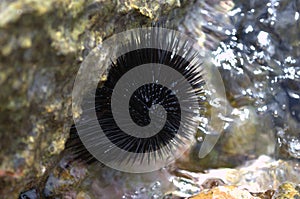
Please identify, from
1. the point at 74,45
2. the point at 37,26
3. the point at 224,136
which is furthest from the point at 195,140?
the point at 37,26

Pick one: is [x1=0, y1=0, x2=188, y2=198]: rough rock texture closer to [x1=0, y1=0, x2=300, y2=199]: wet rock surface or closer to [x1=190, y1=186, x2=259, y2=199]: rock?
[x1=0, y1=0, x2=300, y2=199]: wet rock surface

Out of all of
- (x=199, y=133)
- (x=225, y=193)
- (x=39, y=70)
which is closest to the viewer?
(x=39, y=70)

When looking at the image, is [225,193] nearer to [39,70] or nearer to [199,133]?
[199,133]

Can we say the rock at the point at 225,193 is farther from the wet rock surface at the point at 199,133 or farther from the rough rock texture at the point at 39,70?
the rough rock texture at the point at 39,70

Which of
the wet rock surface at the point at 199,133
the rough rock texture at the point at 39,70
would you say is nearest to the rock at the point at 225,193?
the wet rock surface at the point at 199,133

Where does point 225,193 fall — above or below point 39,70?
below

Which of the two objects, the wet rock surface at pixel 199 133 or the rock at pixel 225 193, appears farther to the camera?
the rock at pixel 225 193

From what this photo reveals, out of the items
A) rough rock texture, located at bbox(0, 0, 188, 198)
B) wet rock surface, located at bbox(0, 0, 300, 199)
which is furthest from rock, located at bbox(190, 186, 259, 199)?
rough rock texture, located at bbox(0, 0, 188, 198)

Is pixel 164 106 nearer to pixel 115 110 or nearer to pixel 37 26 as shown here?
pixel 115 110

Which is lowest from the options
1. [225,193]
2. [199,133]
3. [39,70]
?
[225,193]

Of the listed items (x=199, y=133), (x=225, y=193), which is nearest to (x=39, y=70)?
(x=225, y=193)
